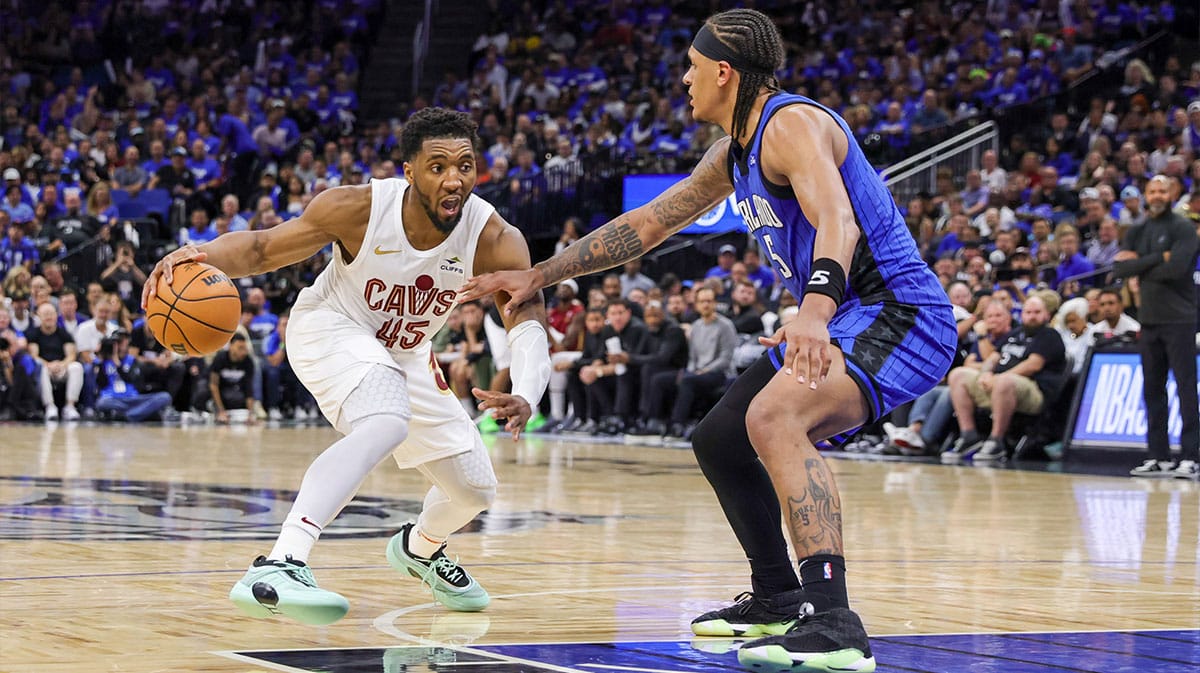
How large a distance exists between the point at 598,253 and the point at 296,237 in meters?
0.98

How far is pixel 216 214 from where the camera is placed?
21953 mm

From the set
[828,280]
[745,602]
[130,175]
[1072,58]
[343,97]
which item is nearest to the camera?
[828,280]

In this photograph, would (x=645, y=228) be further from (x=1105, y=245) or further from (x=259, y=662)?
(x=1105, y=245)

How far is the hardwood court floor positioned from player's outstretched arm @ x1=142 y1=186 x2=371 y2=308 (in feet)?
3.59

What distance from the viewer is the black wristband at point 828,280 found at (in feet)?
13.1

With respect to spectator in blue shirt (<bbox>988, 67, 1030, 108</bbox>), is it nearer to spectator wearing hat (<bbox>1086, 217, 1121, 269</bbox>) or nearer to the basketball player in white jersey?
spectator wearing hat (<bbox>1086, 217, 1121, 269</bbox>)

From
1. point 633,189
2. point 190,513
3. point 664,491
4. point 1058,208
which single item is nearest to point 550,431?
point 633,189

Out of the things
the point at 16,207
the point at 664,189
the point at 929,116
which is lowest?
the point at 16,207

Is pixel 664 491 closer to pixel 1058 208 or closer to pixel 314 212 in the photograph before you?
pixel 314 212

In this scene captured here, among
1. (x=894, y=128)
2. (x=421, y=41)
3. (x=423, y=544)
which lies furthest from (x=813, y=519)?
(x=421, y=41)

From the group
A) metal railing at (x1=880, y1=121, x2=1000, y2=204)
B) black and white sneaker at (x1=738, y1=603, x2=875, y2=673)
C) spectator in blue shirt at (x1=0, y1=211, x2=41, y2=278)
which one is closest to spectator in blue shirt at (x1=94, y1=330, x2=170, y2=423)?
spectator in blue shirt at (x1=0, y1=211, x2=41, y2=278)

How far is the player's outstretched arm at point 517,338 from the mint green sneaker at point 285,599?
0.71 m

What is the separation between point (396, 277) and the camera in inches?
205

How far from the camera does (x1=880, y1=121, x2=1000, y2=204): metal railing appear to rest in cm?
1878
